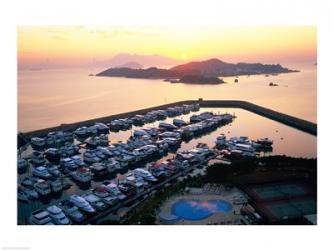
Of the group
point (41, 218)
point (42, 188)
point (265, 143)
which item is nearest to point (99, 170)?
point (42, 188)

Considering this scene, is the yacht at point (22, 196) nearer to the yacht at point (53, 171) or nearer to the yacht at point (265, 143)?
the yacht at point (53, 171)

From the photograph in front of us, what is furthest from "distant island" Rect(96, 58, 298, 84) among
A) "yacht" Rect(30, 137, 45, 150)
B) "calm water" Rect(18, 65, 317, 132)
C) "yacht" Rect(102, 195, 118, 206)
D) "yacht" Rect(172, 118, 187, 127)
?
"yacht" Rect(102, 195, 118, 206)

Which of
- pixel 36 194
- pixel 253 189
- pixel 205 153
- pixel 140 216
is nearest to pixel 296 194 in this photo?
pixel 253 189

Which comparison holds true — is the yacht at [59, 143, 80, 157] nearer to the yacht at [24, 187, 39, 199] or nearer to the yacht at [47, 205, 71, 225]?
the yacht at [24, 187, 39, 199]

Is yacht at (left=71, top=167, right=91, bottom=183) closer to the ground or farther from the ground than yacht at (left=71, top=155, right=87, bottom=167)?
closer to the ground

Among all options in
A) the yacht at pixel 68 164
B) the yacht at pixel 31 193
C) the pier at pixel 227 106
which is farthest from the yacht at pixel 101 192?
the pier at pixel 227 106
